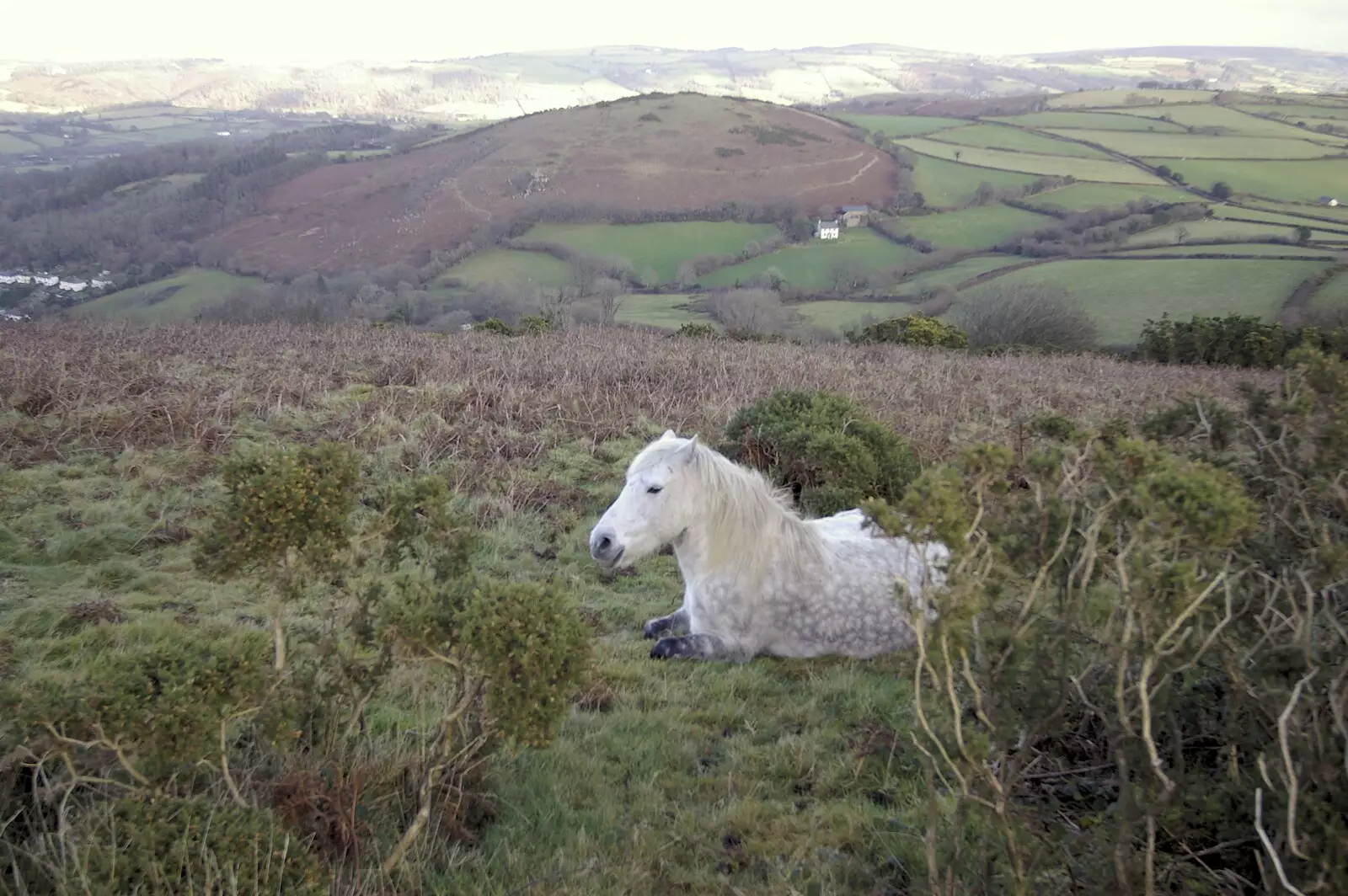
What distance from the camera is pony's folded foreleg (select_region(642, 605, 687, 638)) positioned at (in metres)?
5.60

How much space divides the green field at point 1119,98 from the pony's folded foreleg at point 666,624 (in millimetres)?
101961

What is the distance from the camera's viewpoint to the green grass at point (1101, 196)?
56688 millimetres

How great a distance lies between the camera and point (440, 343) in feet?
50.8

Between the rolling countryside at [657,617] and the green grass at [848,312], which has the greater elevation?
the rolling countryside at [657,617]

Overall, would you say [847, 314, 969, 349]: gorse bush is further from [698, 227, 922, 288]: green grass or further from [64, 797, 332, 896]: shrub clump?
[698, 227, 922, 288]: green grass

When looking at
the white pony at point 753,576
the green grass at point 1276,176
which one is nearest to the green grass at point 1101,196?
the green grass at point 1276,176

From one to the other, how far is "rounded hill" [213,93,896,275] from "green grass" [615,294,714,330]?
2024 centimetres

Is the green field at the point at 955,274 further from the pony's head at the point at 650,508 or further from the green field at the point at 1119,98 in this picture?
the green field at the point at 1119,98

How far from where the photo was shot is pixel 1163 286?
39.5 m

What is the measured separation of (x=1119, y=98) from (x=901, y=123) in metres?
28.4

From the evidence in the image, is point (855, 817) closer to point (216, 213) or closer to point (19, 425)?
point (19, 425)

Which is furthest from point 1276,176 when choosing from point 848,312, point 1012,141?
point 848,312

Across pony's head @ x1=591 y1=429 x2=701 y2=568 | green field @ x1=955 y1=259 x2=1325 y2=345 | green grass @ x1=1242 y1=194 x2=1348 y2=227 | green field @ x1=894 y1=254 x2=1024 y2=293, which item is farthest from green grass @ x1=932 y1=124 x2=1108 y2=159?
pony's head @ x1=591 y1=429 x2=701 y2=568

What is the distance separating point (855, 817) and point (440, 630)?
81.5 inches
